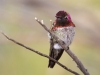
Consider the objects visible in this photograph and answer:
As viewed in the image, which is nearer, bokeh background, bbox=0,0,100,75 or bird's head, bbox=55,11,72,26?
bird's head, bbox=55,11,72,26

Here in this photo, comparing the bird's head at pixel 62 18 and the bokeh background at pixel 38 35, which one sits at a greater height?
the bird's head at pixel 62 18

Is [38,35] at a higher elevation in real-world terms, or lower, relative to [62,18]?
lower

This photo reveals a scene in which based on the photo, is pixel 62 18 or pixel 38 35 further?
pixel 38 35

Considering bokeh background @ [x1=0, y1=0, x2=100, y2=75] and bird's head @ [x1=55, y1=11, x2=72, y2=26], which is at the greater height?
bird's head @ [x1=55, y1=11, x2=72, y2=26]

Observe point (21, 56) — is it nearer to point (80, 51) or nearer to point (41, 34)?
point (41, 34)

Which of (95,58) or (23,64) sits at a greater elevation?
(95,58)

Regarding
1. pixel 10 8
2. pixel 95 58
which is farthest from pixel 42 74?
pixel 10 8

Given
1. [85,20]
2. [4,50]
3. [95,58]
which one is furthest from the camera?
[4,50]

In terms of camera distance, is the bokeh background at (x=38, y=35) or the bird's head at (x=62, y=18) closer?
the bird's head at (x=62, y=18)
